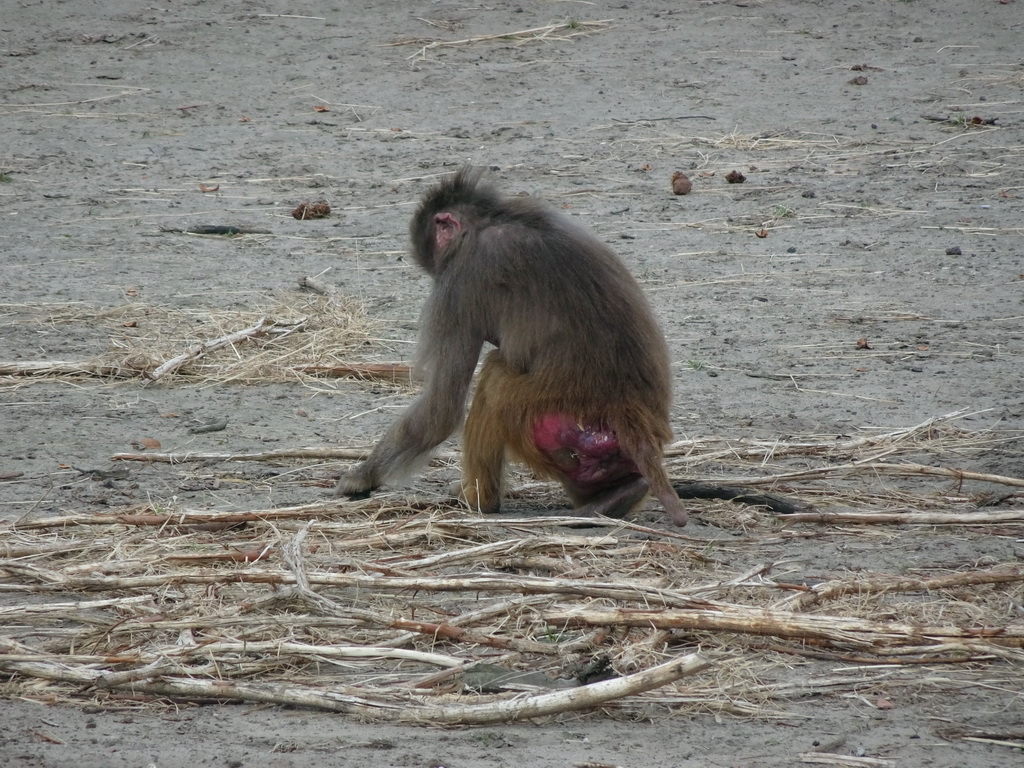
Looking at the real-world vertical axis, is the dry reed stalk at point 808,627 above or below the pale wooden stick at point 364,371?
below

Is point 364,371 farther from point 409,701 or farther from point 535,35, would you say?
point 535,35

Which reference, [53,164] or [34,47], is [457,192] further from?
[34,47]

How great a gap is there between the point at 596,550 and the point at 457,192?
5.95 feet

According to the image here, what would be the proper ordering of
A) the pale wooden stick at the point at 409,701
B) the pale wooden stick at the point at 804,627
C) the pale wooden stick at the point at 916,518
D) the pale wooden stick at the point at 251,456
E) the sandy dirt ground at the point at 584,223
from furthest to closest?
the pale wooden stick at the point at 251,456 < the pale wooden stick at the point at 916,518 < the pale wooden stick at the point at 804,627 < the sandy dirt ground at the point at 584,223 < the pale wooden stick at the point at 409,701

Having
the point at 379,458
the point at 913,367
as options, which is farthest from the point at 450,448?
the point at 913,367

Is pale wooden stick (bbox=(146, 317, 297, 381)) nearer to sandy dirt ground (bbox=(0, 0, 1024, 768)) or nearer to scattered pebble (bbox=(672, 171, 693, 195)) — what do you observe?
sandy dirt ground (bbox=(0, 0, 1024, 768))

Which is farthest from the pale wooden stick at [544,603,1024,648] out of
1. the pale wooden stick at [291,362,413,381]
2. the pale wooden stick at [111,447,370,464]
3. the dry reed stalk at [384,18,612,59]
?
the dry reed stalk at [384,18,612,59]

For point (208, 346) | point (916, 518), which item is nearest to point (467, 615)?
point (916, 518)

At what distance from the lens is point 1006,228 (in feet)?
33.5

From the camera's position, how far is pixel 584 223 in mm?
9758

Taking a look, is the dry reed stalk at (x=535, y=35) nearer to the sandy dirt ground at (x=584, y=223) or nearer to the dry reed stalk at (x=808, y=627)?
the sandy dirt ground at (x=584, y=223)

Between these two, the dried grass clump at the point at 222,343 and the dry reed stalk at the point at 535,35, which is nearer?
the dried grass clump at the point at 222,343

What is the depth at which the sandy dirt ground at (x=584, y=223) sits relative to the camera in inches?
145

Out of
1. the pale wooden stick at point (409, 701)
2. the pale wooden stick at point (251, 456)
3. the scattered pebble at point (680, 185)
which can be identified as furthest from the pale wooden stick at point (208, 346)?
the scattered pebble at point (680, 185)
